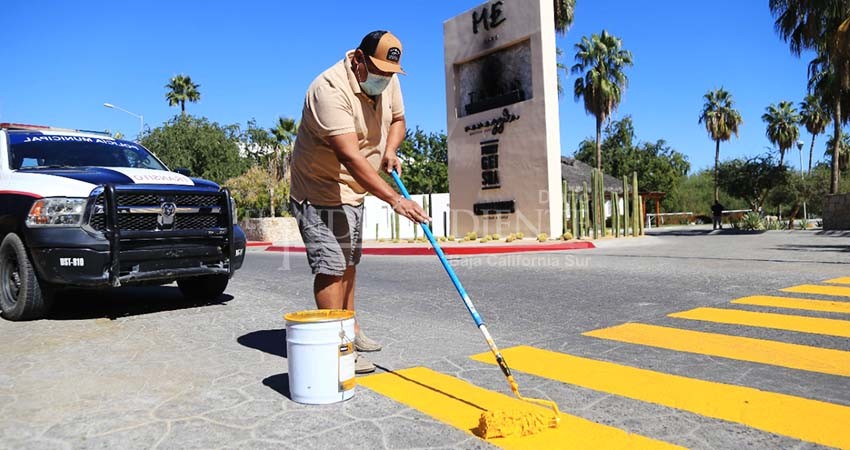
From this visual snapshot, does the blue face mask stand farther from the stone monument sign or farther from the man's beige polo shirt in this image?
the stone monument sign

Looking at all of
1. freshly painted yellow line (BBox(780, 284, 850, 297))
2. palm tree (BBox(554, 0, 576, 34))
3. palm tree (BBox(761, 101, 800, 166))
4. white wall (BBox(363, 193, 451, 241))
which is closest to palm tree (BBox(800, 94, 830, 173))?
palm tree (BBox(761, 101, 800, 166))

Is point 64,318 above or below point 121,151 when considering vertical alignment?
below

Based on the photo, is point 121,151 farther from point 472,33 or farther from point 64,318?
point 472,33

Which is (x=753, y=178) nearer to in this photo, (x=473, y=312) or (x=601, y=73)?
(x=601, y=73)

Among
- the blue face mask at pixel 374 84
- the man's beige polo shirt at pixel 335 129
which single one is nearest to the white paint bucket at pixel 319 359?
the man's beige polo shirt at pixel 335 129

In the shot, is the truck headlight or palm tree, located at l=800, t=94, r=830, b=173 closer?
the truck headlight

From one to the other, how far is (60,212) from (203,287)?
198cm

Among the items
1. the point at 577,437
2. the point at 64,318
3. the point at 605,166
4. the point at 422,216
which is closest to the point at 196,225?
the point at 64,318

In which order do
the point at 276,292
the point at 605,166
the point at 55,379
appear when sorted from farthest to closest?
the point at 605,166
the point at 276,292
the point at 55,379

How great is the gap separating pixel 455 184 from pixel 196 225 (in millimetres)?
15713

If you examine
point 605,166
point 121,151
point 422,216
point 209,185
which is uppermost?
point 605,166

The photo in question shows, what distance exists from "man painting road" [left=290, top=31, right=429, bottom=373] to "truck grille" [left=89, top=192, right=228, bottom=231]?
7.92 ft

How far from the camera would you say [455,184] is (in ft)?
69.3

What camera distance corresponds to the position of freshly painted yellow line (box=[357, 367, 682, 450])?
240 cm
